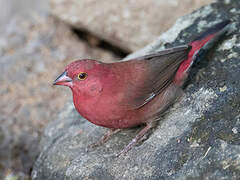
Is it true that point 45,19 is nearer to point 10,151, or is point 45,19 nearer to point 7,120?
point 7,120

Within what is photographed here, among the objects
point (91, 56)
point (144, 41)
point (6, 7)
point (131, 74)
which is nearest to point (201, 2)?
point (144, 41)

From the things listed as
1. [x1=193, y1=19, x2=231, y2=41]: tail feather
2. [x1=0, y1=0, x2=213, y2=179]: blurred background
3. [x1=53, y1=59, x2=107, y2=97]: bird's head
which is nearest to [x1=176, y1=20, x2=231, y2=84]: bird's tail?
[x1=193, y1=19, x2=231, y2=41]: tail feather

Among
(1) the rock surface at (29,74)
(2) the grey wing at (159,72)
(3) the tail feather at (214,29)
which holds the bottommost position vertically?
(3) the tail feather at (214,29)

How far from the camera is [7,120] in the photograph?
5.62 m

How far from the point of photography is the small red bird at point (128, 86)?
3.63 meters

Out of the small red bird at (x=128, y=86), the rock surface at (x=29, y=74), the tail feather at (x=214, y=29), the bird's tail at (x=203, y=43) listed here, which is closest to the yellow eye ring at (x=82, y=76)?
the small red bird at (x=128, y=86)

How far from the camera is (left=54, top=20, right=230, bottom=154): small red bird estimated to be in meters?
3.63

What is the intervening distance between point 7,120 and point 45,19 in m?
2.08

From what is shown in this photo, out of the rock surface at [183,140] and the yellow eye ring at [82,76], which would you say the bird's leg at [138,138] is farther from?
the yellow eye ring at [82,76]

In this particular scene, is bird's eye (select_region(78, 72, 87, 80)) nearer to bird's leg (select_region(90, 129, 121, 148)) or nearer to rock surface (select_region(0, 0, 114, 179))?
bird's leg (select_region(90, 129, 121, 148))

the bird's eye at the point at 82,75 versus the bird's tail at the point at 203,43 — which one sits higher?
the bird's eye at the point at 82,75

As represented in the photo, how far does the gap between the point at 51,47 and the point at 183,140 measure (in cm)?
373

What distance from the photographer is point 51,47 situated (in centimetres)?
650

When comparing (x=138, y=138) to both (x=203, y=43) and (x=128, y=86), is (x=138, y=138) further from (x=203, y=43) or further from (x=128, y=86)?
(x=203, y=43)
